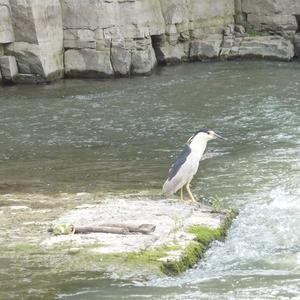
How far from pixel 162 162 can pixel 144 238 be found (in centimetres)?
414

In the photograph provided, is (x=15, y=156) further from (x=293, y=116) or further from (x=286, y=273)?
(x=286, y=273)

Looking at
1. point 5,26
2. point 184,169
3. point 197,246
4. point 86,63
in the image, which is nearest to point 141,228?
point 197,246

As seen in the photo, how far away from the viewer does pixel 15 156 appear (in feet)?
39.8

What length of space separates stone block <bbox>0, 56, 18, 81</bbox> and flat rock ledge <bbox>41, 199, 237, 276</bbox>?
903cm

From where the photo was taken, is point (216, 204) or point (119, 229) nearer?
point (119, 229)

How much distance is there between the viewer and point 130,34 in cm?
1861

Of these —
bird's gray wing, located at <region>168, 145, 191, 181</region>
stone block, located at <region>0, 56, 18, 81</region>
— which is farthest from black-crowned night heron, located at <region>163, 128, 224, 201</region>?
stone block, located at <region>0, 56, 18, 81</region>

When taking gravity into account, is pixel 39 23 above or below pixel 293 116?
above

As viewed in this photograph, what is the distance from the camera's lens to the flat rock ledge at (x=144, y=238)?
6848mm

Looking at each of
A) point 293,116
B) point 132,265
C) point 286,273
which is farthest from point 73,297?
point 293,116

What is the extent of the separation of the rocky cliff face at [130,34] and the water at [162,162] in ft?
1.74

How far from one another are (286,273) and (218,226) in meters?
1.27

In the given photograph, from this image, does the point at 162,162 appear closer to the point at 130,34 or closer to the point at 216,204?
the point at 216,204

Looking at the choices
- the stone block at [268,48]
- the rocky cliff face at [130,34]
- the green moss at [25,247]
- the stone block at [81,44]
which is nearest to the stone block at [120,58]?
the rocky cliff face at [130,34]
